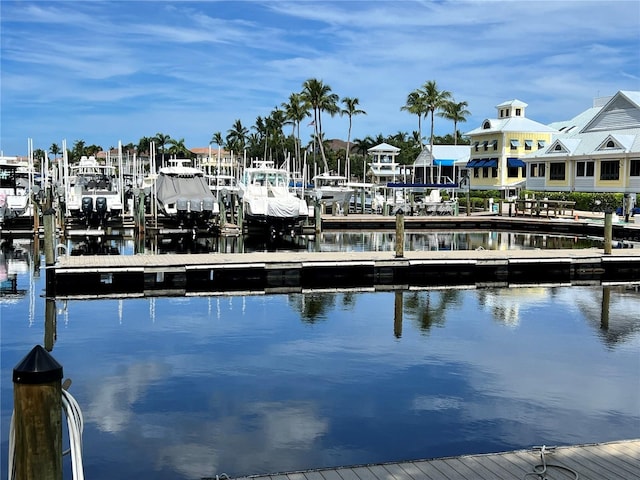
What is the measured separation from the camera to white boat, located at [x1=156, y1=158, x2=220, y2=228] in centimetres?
3238

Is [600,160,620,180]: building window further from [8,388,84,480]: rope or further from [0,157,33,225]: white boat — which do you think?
[8,388,84,480]: rope

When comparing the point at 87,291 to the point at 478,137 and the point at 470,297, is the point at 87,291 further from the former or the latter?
the point at 478,137

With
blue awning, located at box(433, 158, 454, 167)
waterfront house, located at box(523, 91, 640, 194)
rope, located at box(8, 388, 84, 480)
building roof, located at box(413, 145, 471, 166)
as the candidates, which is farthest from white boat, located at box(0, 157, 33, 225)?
building roof, located at box(413, 145, 471, 166)

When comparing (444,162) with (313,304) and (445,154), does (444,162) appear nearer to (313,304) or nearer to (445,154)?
(445,154)

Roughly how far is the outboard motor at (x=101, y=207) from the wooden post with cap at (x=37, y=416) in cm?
2967

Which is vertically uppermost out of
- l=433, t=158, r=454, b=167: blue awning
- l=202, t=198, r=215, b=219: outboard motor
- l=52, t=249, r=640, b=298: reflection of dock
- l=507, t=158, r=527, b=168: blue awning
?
l=433, t=158, r=454, b=167: blue awning

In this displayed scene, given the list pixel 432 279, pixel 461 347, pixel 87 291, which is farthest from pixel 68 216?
pixel 461 347

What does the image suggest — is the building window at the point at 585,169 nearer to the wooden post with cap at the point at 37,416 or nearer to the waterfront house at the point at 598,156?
the waterfront house at the point at 598,156

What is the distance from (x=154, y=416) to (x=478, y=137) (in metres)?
62.5

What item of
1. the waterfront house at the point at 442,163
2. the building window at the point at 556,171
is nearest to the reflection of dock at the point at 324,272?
the building window at the point at 556,171

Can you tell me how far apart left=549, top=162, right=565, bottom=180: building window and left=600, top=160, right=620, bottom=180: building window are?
4.23 meters

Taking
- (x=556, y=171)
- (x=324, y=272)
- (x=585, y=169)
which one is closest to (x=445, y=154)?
(x=556, y=171)

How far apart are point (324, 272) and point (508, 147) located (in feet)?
157

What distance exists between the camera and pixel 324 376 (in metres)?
11.5
